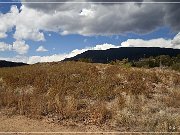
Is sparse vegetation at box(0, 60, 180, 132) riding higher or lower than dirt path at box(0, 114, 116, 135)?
higher

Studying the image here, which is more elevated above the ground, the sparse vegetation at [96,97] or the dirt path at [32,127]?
the sparse vegetation at [96,97]

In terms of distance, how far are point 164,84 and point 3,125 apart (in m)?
11.8

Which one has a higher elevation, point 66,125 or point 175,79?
point 175,79

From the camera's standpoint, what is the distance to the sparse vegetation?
12.2 meters

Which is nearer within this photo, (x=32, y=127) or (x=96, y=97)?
(x=32, y=127)

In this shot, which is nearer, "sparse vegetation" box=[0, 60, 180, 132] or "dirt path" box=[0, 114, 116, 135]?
"dirt path" box=[0, 114, 116, 135]

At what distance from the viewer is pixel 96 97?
16141 millimetres

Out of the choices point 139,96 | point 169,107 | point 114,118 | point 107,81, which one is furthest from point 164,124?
point 107,81

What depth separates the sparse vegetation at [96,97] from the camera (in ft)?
40.0

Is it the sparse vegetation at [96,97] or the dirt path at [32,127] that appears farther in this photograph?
the sparse vegetation at [96,97]

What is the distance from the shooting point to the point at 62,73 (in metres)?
22.8

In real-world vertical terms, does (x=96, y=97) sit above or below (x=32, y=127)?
above

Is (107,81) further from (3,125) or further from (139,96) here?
(3,125)

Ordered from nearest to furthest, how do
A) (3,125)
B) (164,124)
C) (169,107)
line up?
(164,124) → (3,125) → (169,107)
